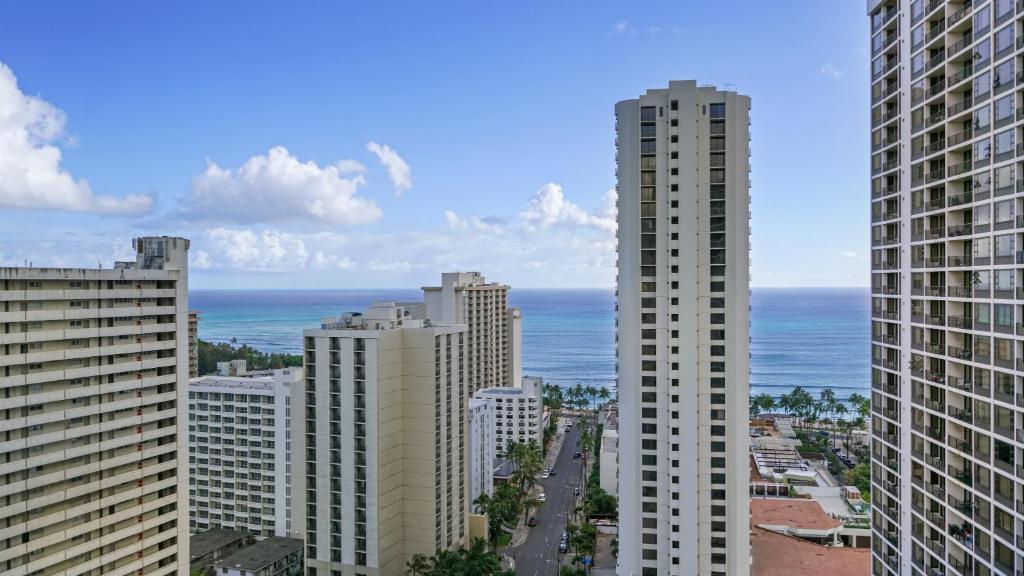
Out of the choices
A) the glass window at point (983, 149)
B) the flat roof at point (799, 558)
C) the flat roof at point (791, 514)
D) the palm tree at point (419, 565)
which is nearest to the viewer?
the glass window at point (983, 149)

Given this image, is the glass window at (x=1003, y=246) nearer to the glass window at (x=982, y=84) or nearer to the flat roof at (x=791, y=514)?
the glass window at (x=982, y=84)

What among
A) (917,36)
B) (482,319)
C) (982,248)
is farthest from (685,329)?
(482,319)

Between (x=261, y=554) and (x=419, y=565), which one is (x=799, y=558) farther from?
(x=261, y=554)

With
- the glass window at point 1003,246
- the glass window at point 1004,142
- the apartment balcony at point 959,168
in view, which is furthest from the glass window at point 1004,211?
the apartment balcony at point 959,168

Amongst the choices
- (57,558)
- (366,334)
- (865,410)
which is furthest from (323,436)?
(865,410)

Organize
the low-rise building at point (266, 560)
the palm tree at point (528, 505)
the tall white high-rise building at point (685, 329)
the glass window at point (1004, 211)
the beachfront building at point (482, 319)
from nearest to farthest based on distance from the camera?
the glass window at point (1004, 211), the tall white high-rise building at point (685, 329), the low-rise building at point (266, 560), the palm tree at point (528, 505), the beachfront building at point (482, 319)

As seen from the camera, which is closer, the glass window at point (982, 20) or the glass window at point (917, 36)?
the glass window at point (982, 20)

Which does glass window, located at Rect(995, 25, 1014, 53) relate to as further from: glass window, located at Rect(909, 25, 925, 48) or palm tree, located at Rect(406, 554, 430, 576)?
palm tree, located at Rect(406, 554, 430, 576)
